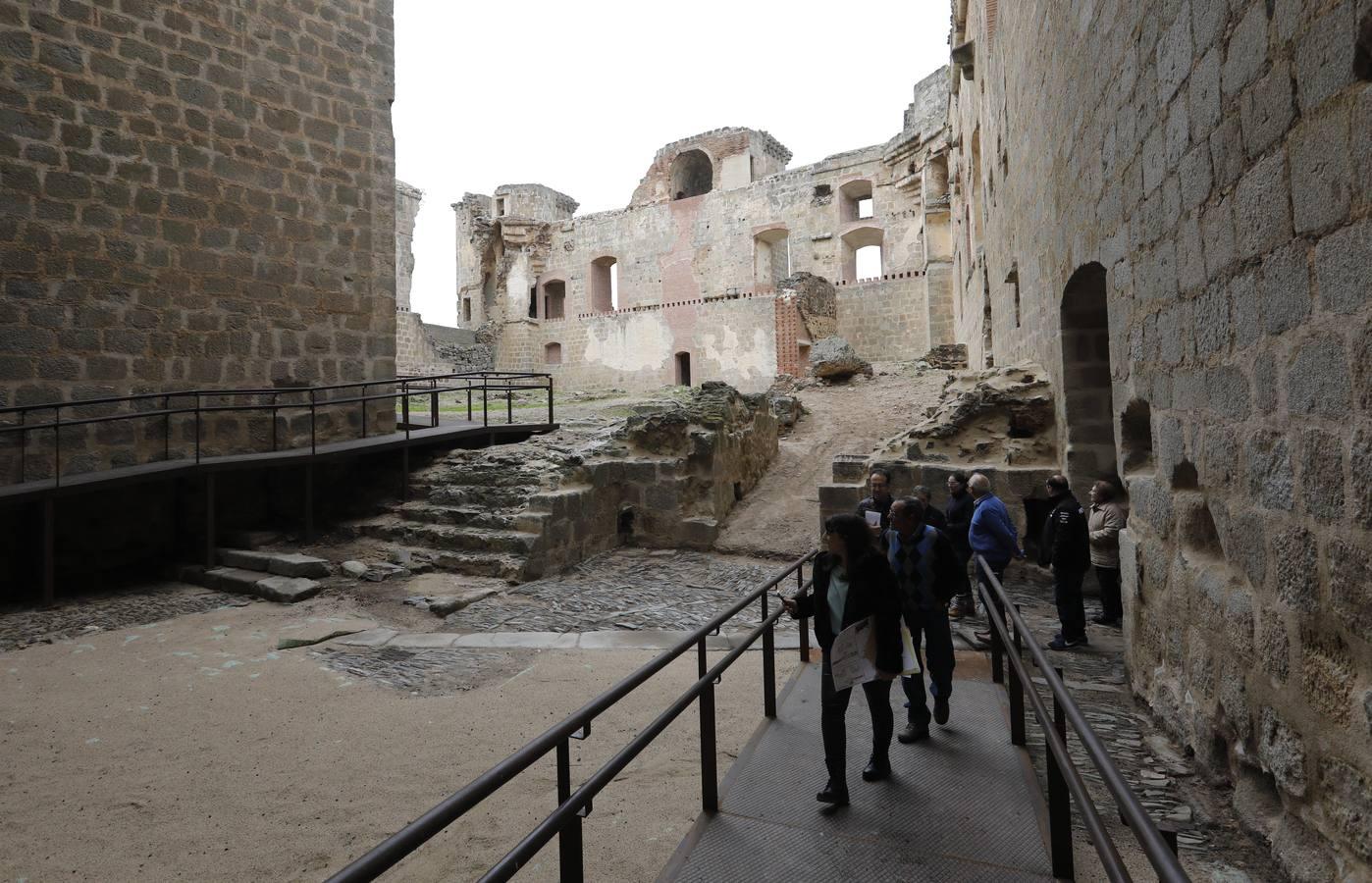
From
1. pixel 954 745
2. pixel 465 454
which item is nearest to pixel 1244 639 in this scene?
pixel 954 745

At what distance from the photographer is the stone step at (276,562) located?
7363 millimetres

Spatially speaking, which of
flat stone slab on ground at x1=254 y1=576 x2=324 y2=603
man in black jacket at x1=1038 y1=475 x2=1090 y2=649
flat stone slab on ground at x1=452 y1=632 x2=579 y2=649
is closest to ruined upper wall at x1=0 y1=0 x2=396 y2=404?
flat stone slab on ground at x1=254 y1=576 x2=324 y2=603

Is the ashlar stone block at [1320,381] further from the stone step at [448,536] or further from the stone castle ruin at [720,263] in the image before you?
the stone castle ruin at [720,263]

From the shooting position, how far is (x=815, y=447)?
12477 mm

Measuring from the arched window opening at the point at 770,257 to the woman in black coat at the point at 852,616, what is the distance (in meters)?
27.7

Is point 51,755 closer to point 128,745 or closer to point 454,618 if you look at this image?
point 128,745

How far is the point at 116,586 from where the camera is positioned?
24.2ft

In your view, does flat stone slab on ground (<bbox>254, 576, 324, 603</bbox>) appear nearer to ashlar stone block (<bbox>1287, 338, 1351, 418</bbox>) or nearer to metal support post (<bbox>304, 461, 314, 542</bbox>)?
metal support post (<bbox>304, 461, 314, 542</bbox>)

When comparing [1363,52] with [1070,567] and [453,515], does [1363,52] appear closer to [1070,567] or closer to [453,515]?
[1070,567]

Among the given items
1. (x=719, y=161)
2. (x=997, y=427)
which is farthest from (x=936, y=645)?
(x=719, y=161)

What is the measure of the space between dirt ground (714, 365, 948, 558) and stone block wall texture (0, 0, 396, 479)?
5609mm

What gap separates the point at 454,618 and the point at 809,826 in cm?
438

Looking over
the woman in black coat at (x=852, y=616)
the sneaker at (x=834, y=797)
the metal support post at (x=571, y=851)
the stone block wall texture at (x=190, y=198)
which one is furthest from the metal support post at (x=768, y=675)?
the stone block wall texture at (x=190, y=198)

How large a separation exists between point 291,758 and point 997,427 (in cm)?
654
